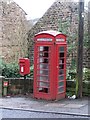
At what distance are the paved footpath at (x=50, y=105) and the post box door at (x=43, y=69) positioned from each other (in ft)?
1.38

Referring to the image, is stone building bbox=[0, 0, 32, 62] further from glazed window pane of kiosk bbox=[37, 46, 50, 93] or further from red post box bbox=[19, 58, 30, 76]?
glazed window pane of kiosk bbox=[37, 46, 50, 93]

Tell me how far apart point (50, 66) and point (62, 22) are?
4.20m

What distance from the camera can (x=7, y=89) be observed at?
11.4 metres

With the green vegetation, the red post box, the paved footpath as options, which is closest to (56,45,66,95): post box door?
the paved footpath

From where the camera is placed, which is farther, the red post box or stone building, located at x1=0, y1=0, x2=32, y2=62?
stone building, located at x1=0, y1=0, x2=32, y2=62

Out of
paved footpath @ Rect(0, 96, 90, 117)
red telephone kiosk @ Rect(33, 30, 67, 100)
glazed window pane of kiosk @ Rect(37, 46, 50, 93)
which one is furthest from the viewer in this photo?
glazed window pane of kiosk @ Rect(37, 46, 50, 93)

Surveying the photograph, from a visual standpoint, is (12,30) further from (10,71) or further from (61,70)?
(61,70)

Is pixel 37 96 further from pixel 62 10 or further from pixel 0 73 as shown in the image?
pixel 62 10

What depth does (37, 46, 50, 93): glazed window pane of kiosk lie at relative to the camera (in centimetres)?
1037

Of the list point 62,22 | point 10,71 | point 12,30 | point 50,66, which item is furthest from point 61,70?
point 12,30

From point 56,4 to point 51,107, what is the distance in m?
6.02

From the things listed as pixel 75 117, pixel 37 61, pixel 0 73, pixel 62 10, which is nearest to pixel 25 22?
pixel 62 10

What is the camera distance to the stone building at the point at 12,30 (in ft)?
48.5

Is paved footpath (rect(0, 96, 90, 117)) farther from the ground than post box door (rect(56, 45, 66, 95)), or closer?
closer
